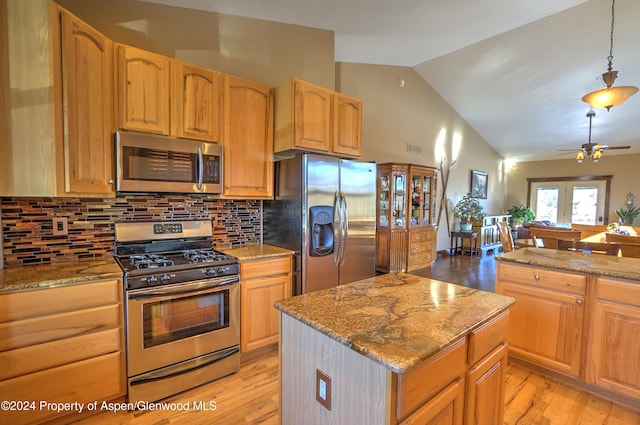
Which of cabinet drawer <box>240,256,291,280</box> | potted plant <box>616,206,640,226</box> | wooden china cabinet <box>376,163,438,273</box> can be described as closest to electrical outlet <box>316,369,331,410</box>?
cabinet drawer <box>240,256,291,280</box>

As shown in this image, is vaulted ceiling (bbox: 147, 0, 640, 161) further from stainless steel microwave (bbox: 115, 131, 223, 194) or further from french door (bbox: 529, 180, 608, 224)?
french door (bbox: 529, 180, 608, 224)

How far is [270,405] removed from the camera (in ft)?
6.50

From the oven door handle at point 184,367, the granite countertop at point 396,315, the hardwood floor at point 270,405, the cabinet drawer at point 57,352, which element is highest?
the granite countertop at point 396,315

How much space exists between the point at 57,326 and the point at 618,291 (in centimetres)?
335

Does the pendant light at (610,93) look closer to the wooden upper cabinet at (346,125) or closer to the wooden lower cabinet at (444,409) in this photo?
the wooden upper cabinet at (346,125)

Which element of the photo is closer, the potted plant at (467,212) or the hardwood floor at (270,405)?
the hardwood floor at (270,405)

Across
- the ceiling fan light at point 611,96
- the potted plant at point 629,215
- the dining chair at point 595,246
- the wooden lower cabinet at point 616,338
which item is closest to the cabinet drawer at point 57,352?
the wooden lower cabinet at point 616,338

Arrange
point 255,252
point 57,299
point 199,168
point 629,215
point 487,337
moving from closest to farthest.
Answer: point 487,337 → point 57,299 → point 199,168 → point 255,252 → point 629,215

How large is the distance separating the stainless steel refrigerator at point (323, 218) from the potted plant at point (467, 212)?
474cm

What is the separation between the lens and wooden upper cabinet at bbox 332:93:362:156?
3064 millimetres

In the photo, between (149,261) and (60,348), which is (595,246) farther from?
(60,348)

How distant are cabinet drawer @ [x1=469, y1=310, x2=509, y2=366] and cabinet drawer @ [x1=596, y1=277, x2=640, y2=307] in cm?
107

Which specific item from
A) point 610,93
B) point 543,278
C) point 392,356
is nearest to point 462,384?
point 392,356

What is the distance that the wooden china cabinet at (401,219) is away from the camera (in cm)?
516
